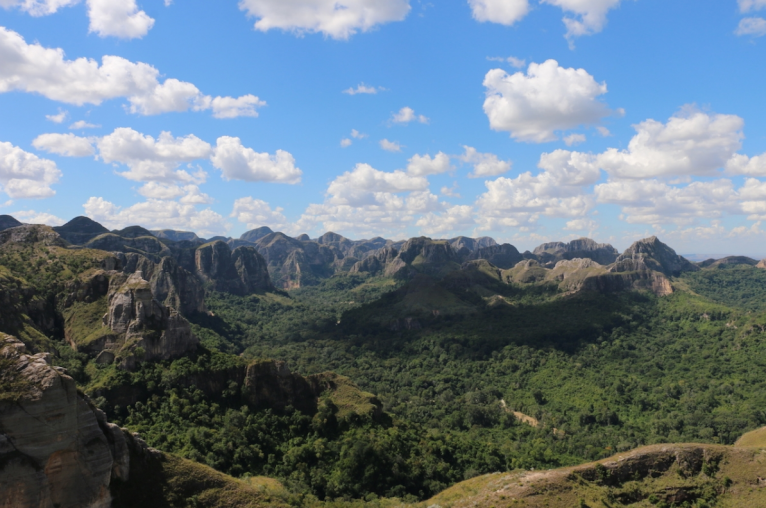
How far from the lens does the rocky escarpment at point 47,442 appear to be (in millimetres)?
30688

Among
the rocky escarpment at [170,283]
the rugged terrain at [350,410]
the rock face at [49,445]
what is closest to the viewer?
the rock face at [49,445]

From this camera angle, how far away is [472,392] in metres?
123

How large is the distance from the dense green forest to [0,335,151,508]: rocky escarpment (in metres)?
22.7

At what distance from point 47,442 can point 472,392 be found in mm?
106300

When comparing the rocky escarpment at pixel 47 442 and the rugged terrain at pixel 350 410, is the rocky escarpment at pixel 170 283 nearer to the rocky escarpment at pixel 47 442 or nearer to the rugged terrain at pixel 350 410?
the rugged terrain at pixel 350 410

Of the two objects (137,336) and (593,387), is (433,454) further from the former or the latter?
(593,387)

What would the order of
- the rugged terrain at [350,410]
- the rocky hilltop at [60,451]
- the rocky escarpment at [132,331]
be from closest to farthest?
the rocky hilltop at [60,451] → the rugged terrain at [350,410] → the rocky escarpment at [132,331]

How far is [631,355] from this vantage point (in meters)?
147

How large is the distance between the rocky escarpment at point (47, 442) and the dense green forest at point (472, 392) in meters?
22.7

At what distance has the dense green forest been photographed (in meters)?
63.2

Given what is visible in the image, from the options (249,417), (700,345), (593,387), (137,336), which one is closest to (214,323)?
(137,336)

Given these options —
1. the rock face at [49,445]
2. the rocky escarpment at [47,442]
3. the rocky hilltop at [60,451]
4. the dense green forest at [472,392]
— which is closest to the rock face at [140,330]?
the dense green forest at [472,392]

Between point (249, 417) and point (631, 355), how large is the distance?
424 ft

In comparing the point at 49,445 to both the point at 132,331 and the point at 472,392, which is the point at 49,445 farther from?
the point at 472,392
